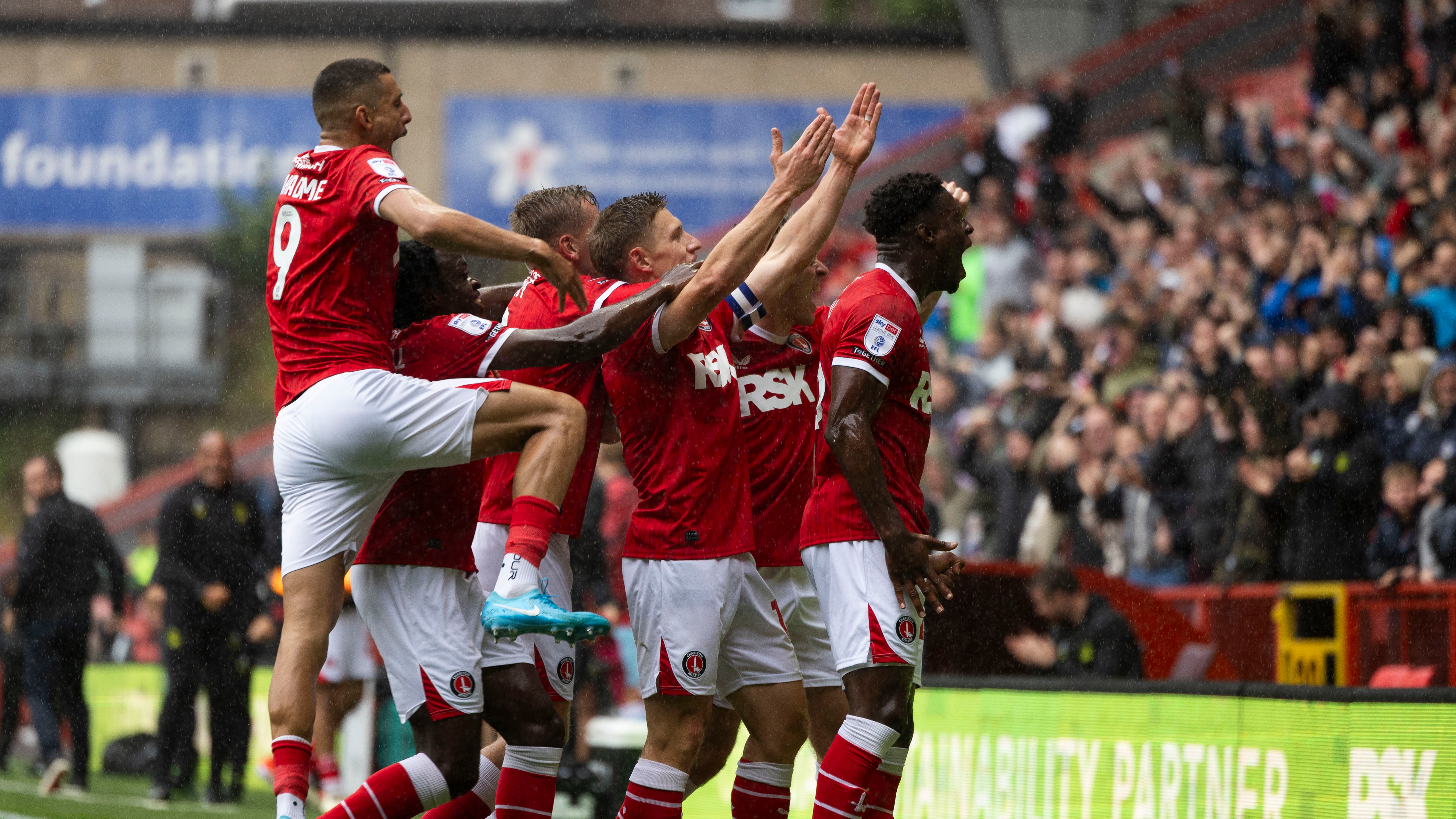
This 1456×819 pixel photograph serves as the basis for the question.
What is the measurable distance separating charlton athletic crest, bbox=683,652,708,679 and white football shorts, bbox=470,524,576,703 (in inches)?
21.2

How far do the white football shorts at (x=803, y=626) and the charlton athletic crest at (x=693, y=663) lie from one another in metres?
0.81

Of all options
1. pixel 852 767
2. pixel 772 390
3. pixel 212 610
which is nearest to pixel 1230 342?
pixel 772 390

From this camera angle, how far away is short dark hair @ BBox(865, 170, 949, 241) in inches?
232

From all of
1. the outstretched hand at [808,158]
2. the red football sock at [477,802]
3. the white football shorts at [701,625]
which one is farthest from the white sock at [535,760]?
the outstretched hand at [808,158]

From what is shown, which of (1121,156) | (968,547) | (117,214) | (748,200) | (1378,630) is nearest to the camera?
(1378,630)

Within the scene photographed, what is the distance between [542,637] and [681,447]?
0.98 metres

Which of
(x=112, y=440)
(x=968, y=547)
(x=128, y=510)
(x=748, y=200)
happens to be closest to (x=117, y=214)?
(x=112, y=440)

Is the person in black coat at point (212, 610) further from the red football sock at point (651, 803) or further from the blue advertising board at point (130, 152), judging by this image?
the blue advertising board at point (130, 152)

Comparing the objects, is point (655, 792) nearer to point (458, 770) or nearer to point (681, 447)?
point (458, 770)

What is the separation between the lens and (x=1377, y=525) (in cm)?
1041

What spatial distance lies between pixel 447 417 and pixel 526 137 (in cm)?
2896

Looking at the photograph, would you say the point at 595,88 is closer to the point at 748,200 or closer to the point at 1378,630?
the point at 748,200

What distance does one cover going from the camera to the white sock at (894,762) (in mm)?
5680

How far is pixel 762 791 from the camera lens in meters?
6.05
